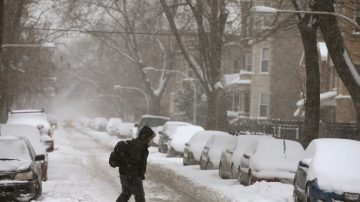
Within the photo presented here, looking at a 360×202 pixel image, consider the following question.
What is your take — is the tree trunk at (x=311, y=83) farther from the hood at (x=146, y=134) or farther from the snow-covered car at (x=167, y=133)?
the hood at (x=146, y=134)

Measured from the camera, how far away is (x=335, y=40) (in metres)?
22.5

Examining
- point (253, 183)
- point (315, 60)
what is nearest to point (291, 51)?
point (315, 60)

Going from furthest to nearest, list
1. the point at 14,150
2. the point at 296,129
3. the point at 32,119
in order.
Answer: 1. the point at 296,129
2. the point at 32,119
3. the point at 14,150

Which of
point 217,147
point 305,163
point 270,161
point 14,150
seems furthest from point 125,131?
point 305,163

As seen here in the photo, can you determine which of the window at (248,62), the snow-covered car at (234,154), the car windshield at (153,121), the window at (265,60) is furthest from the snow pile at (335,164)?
the window at (248,62)

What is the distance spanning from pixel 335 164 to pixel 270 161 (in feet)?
15.4

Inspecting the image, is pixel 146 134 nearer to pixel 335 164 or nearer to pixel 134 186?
pixel 134 186

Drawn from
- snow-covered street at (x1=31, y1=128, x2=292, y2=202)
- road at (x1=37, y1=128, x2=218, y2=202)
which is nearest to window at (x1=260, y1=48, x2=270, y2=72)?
snow-covered street at (x1=31, y1=128, x2=292, y2=202)

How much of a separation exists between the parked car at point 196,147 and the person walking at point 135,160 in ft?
56.0

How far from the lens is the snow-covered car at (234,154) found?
22.2m

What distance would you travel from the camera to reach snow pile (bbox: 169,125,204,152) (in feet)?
118

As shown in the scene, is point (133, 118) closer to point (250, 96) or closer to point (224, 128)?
point (250, 96)

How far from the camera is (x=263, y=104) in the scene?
61.2m

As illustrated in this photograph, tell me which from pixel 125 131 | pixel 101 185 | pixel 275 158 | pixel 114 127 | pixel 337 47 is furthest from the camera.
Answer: pixel 114 127
